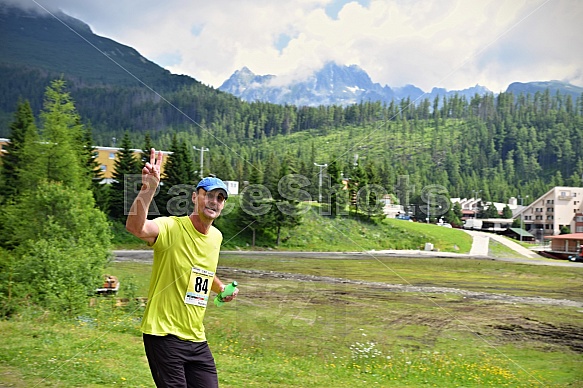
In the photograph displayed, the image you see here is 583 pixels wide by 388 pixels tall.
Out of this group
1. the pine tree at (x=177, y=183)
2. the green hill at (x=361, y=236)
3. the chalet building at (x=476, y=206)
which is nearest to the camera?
the pine tree at (x=177, y=183)

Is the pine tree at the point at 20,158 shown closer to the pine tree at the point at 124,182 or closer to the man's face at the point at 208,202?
the pine tree at the point at 124,182

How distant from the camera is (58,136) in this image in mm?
22297

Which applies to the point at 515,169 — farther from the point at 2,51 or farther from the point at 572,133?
the point at 2,51

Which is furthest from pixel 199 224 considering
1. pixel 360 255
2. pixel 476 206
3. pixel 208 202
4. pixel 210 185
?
pixel 476 206

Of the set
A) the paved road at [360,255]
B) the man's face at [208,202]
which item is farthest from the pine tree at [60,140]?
the man's face at [208,202]

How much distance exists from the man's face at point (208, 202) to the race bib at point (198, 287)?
407 mm

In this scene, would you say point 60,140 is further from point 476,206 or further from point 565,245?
point 476,206

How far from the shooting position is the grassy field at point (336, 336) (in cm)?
705

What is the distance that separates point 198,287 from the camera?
3447 mm

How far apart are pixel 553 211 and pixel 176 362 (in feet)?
142

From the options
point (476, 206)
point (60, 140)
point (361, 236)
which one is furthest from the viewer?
point (476, 206)

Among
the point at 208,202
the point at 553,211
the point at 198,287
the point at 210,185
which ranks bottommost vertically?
the point at 198,287

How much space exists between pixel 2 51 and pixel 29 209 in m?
A: 216

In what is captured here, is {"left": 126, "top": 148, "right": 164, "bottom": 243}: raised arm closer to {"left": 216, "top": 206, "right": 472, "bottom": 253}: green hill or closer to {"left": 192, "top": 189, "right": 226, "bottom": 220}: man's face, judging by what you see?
{"left": 192, "top": 189, "right": 226, "bottom": 220}: man's face
